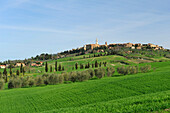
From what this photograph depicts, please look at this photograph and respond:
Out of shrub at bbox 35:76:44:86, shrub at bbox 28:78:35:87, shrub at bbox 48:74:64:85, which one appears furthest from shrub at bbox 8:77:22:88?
shrub at bbox 48:74:64:85

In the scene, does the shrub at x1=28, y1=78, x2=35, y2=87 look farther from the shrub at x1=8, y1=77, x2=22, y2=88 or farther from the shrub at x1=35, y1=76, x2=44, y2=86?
the shrub at x1=8, y1=77, x2=22, y2=88

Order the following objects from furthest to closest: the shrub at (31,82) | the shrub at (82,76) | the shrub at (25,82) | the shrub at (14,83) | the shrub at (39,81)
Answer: the shrub at (82,76) → the shrub at (39,81) → the shrub at (31,82) → the shrub at (25,82) → the shrub at (14,83)

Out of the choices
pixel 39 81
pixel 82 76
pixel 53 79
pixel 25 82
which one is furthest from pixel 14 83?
pixel 82 76

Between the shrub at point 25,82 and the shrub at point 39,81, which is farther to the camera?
the shrub at point 39,81

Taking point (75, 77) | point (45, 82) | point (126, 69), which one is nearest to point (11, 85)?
point (45, 82)

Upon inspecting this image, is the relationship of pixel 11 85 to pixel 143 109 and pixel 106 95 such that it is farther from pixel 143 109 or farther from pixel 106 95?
pixel 143 109

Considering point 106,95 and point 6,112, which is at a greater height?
point 106,95

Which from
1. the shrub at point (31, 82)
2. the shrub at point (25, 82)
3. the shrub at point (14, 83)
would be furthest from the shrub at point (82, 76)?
the shrub at point (14, 83)

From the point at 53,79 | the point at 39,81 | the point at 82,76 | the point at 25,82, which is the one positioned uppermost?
the point at 82,76

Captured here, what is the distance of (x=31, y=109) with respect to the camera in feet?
123

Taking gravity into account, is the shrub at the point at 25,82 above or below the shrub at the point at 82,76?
below

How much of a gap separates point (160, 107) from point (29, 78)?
284 ft

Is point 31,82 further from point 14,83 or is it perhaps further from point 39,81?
point 14,83

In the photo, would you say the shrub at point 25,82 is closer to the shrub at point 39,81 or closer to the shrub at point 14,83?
the shrub at point 14,83
